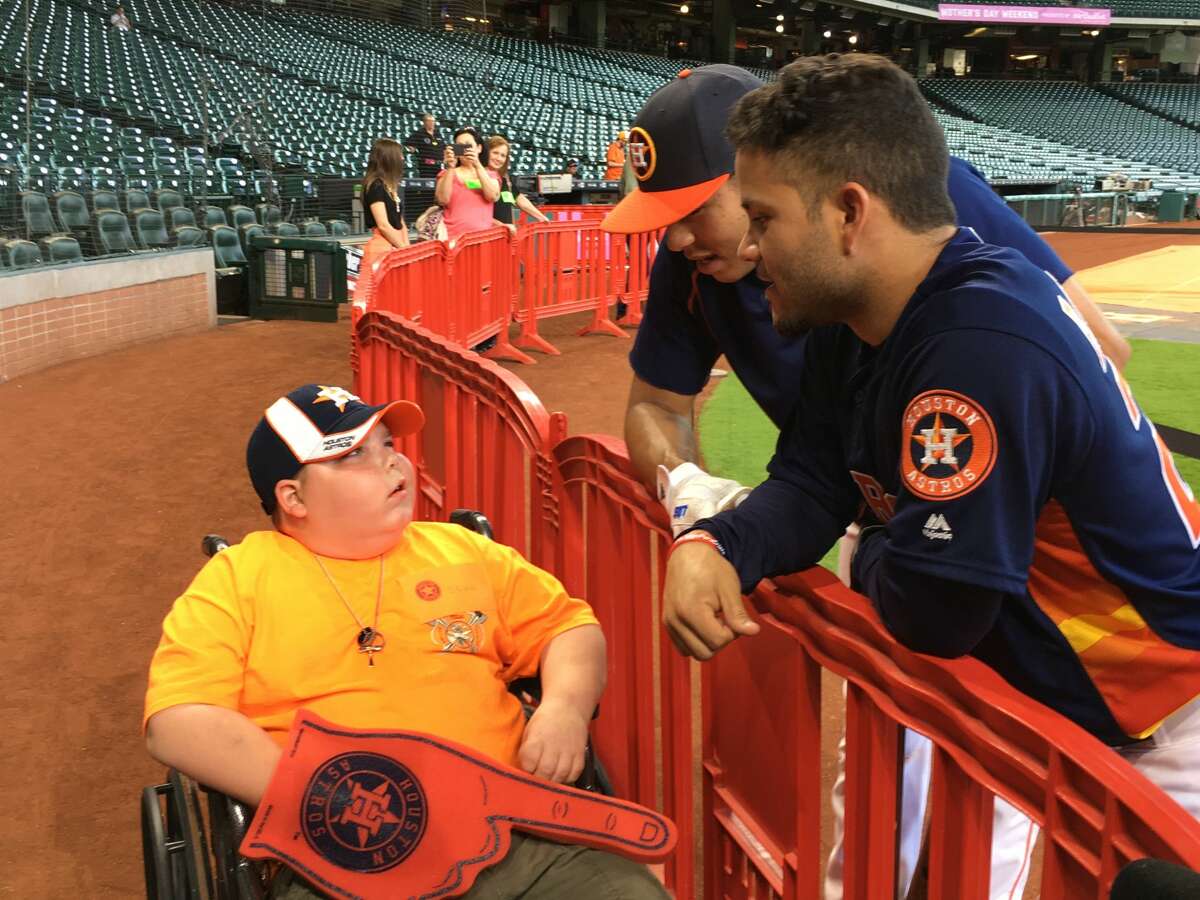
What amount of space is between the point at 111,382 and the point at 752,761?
903 cm

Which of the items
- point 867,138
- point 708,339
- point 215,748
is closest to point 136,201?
point 708,339

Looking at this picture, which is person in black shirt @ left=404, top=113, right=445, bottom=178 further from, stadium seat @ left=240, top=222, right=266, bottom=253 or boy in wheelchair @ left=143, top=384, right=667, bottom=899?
boy in wheelchair @ left=143, top=384, right=667, bottom=899

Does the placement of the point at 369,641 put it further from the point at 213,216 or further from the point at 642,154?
the point at 213,216

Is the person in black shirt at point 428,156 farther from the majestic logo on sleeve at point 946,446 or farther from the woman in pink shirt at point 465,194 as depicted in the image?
the majestic logo on sleeve at point 946,446

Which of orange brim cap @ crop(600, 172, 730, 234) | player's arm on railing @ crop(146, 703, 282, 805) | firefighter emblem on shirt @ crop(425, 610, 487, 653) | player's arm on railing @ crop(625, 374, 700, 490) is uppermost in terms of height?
orange brim cap @ crop(600, 172, 730, 234)

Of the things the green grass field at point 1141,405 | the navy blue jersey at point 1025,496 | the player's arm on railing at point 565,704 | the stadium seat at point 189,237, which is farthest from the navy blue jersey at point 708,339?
the stadium seat at point 189,237

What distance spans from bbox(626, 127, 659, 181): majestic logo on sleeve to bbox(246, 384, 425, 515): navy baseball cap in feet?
2.61

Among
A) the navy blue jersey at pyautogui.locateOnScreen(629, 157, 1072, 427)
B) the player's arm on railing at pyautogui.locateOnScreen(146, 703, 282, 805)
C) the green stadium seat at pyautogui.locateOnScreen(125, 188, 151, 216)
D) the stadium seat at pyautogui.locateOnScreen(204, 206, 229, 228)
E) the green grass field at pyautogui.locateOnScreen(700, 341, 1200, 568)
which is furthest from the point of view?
the stadium seat at pyautogui.locateOnScreen(204, 206, 229, 228)

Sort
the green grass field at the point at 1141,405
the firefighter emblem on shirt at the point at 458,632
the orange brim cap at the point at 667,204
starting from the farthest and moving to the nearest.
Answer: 1. the green grass field at the point at 1141,405
2. the orange brim cap at the point at 667,204
3. the firefighter emblem on shirt at the point at 458,632

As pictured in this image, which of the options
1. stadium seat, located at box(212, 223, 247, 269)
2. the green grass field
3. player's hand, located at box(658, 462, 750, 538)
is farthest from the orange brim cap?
stadium seat, located at box(212, 223, 247, 269)

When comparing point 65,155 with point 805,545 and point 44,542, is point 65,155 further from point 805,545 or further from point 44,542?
point 805,545

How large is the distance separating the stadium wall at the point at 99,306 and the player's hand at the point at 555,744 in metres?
8.90

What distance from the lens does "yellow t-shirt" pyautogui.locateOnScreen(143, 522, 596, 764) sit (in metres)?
2.35

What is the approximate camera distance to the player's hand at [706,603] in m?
1.80
